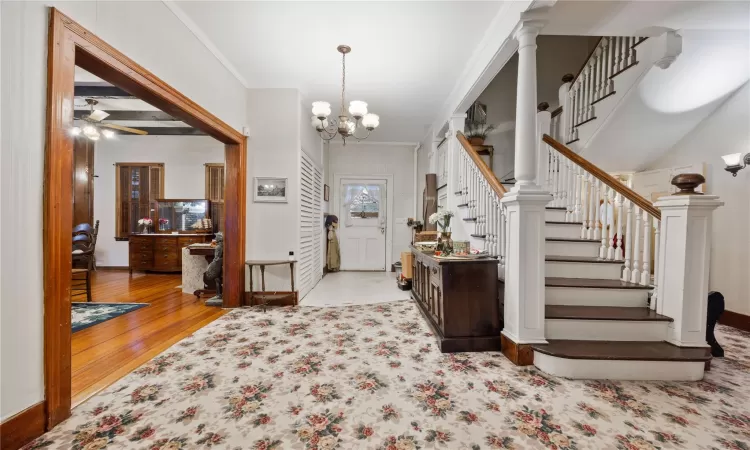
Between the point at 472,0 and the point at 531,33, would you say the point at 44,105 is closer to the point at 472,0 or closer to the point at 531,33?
the point at 472,0

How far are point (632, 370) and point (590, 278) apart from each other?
0.98m

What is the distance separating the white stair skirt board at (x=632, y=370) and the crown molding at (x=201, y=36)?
A: 4.03 metres

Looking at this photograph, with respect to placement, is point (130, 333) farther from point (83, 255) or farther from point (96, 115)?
point (96, 115)

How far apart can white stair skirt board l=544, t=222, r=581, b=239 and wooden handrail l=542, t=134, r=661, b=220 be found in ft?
1.80

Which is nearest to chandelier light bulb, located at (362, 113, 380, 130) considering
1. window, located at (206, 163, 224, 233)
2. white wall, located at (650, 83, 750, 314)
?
white wall, located at (650, 83, 750, 314)

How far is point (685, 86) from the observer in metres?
3.04

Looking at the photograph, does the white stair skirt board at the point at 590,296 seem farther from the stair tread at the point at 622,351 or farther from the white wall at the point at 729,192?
the white wall at the point at 729,192

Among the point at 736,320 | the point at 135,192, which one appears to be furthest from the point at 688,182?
the point at 135,192

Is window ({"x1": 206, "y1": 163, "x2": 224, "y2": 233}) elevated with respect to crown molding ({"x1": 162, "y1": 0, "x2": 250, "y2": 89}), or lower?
lower

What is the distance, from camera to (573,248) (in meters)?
3.07

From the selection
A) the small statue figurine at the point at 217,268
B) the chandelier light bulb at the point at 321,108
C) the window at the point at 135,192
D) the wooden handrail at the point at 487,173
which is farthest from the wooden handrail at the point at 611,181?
the window at the point at 135,192

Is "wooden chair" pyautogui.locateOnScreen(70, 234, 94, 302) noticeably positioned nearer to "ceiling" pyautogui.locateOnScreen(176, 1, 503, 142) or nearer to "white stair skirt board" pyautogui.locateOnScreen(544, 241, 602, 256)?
"ceiling" pyautogui.locateOnScreen(176, 1, 503, 142)

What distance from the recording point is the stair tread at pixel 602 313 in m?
2.23

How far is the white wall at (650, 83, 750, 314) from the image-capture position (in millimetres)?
3131
